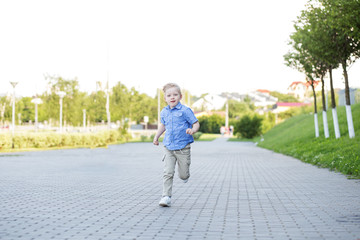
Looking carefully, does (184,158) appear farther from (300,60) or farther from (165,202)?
(300,60)

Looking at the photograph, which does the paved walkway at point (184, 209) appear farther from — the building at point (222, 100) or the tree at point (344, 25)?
the building at point (222, 100)

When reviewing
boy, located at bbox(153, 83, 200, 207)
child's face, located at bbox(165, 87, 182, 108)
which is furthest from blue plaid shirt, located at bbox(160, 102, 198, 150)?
child's face, located at bbox(165, 87, 182, 108)

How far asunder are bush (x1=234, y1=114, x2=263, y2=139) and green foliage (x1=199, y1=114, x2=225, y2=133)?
24134 millimetres

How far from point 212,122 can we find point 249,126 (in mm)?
25588

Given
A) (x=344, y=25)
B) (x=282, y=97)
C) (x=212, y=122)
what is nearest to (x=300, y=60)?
(x=344, y=25)

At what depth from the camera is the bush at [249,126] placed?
160ft

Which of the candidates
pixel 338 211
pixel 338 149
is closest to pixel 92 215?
pixel 338 211

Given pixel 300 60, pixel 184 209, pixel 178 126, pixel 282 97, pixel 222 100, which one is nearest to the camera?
pixel 184 209

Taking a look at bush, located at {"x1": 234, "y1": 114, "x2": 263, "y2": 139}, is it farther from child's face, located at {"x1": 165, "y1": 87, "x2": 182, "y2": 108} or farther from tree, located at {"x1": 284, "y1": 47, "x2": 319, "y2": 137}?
child's face, located at {"x1": 165, "y1": 87, "x2": 182, "y2": 108}

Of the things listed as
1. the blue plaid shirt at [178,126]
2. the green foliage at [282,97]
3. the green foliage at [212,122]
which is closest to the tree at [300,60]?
the blue plaid shirt at [178,126]

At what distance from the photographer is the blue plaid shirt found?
6523 millimetres

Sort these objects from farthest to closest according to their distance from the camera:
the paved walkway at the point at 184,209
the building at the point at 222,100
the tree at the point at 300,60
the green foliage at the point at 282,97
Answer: the green foliage at the point at 282,97, the building at the point at 222,100, the tree at the point at 300,60, the paved walkway at the point at 184,209

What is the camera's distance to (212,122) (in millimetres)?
74438

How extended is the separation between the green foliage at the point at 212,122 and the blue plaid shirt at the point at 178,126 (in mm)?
67430
